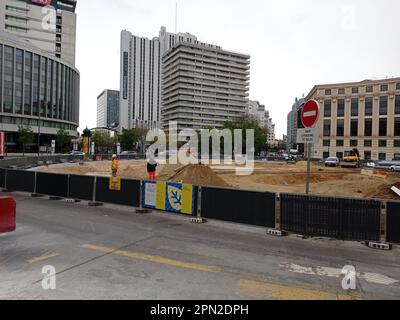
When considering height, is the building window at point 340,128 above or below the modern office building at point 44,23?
below

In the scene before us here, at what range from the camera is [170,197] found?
1080cm

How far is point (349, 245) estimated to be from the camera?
7730 mm

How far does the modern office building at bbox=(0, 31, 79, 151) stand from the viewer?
73000mm

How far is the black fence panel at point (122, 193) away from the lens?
11.6 metres

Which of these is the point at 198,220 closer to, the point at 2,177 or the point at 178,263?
the point at 178,263

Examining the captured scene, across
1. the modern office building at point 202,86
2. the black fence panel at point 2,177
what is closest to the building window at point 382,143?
the modern office building at point 202,86

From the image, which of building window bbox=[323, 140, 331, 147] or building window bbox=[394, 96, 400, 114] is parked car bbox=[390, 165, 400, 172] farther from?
building window bbox=[323, 140, 331, 147]

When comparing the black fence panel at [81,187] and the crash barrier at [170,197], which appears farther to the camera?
the black fence panel at [81,187]

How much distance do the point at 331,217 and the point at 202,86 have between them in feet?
581

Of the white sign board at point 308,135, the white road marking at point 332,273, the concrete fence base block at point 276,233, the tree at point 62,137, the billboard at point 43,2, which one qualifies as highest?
the billboard at point 43,2

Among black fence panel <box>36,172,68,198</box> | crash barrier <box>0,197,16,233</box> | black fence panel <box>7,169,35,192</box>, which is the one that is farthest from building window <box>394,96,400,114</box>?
crash barrier <box>0,197,16,233</box>

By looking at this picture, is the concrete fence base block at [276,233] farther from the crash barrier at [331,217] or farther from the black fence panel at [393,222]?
the black fence panel at [393,222]

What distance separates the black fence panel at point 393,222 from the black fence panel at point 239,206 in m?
2.88
